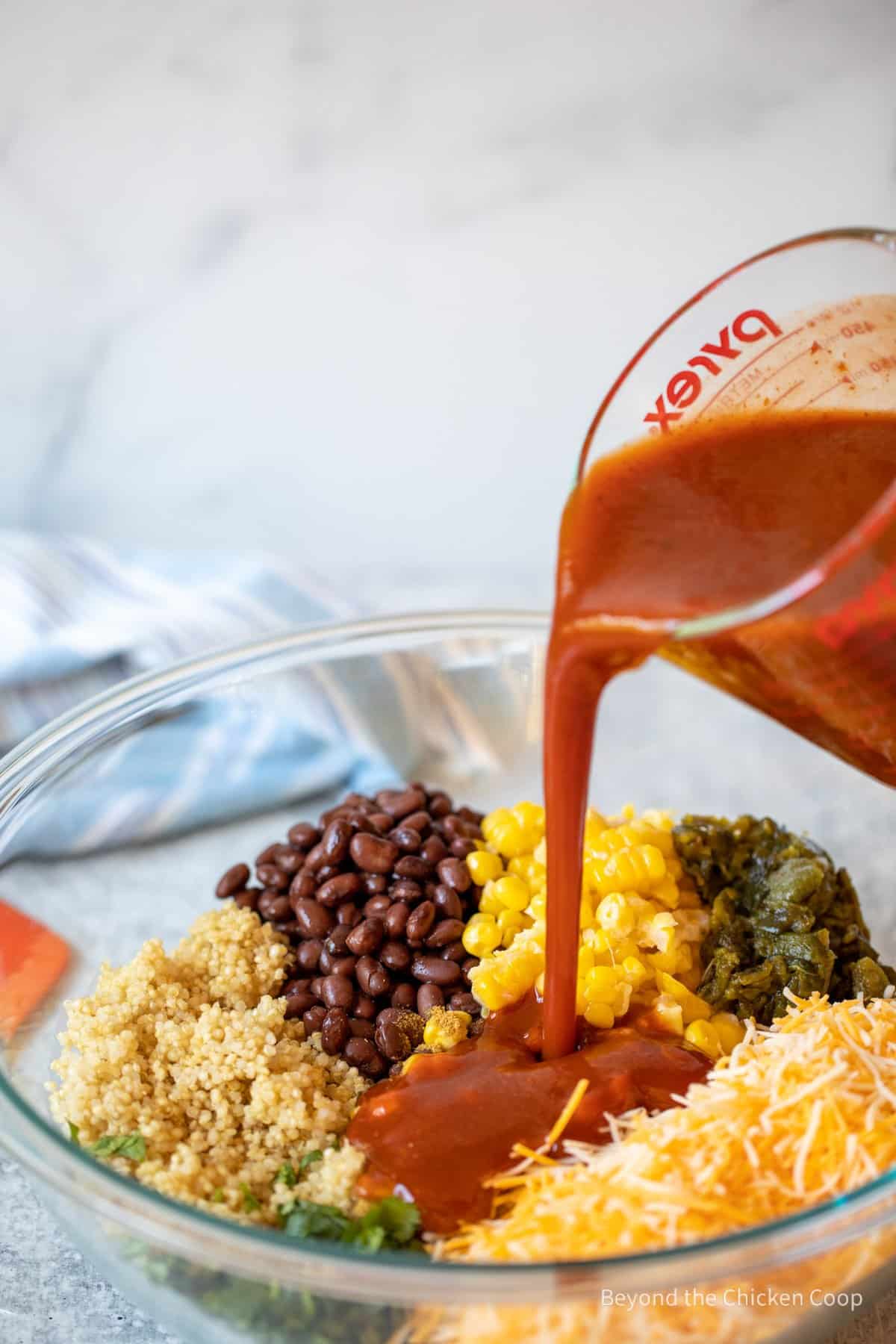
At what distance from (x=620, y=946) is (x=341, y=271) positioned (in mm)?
2236

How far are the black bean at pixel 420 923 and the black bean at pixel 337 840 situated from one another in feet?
0.59

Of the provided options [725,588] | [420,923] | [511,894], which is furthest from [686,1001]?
[725,588]

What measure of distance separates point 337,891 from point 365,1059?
0.32 m

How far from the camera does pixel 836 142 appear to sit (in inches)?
133

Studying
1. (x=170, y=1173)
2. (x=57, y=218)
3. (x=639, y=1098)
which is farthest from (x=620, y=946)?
(x=57, y=218)

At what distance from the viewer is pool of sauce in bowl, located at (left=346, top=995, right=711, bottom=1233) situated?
1.75 meters

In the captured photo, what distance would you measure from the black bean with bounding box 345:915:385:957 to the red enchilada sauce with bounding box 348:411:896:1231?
29 cm

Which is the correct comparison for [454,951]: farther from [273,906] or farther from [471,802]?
[471,802]

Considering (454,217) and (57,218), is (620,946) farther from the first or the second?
(57,218)

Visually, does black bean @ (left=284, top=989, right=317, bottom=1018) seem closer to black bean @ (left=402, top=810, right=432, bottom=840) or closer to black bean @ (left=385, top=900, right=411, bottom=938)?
black bean @ (left=385, top=900, right=411, bottom=938)

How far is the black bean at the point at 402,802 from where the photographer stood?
8.20ft

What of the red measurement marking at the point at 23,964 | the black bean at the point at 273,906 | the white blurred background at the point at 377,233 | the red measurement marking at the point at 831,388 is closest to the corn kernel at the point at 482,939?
the black bean at the point at 273,906

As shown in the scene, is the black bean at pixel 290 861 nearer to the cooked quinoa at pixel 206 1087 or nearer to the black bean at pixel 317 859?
the black bean at pixel 317 859

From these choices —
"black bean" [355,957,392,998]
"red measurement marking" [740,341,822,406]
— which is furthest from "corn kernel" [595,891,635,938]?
"red measurement marking" [740,341,822,406]
